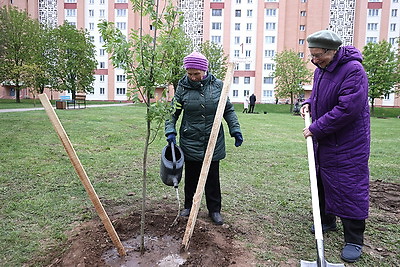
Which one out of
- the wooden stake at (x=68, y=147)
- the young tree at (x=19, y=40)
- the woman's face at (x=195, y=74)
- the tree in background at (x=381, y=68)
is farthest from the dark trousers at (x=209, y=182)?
the tree in background at (x=381, y=68)

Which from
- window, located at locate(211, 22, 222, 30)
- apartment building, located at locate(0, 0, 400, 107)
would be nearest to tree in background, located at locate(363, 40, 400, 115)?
apartment building, located at locate(0, 0, 400, 107)

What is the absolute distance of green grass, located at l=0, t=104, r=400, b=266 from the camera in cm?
319

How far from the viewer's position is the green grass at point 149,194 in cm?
319

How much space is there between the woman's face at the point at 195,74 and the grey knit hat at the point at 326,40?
3.75 feet

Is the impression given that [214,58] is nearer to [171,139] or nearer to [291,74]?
[291,74]

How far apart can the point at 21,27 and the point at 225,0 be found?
3108 centimetres

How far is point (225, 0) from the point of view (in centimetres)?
5059

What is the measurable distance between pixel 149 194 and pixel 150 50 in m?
2.59

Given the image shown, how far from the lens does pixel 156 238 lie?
3.37m

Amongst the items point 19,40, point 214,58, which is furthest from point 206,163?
point 214,58

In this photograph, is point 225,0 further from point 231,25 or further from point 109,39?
point 109,39

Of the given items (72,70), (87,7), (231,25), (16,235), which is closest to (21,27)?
(72,70)

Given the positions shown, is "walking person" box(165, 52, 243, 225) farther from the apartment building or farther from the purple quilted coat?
the apartment building

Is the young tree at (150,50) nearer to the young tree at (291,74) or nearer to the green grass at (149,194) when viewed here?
the green grass at (149,194)
